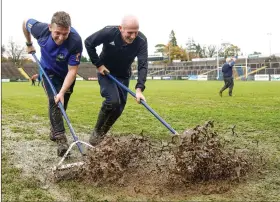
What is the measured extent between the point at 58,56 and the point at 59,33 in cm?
58

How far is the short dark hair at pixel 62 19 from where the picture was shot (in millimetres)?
5410

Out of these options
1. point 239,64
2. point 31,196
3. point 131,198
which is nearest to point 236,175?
point 131,198

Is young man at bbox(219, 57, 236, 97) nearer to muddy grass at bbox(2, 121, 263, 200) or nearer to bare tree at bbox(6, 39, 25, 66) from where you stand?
muddy grass at bbox(2, 121, 263, 200)

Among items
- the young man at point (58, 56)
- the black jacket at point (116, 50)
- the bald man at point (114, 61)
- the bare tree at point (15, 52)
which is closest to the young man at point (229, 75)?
the bald man at point (114, 61)

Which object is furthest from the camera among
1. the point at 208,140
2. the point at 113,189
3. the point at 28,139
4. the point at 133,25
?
the point at 28,139

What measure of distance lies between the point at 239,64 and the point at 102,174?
282ft

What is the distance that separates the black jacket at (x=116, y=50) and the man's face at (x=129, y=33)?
9.1 inches

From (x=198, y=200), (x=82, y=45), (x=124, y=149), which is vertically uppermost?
(x=82, y=45)

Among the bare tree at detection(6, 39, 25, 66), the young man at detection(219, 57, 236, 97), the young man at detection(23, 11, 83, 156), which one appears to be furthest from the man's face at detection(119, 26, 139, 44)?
the bare tree at detection(6, 39, 25, 66)

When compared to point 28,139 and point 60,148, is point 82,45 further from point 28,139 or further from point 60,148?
point 28,139

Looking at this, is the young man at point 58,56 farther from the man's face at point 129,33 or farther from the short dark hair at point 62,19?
the man's face at point 129,33

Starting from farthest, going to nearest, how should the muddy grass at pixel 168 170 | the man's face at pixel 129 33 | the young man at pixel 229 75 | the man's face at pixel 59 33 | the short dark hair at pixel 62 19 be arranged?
1. the young man at pixel 229 75
2. the man's face at pixel 129 33
3. the man's face at pixel 59 33
4. the short dark hair at pixel 62 19
5. the muddy grass at pixel 168 170

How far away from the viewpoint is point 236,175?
448cm

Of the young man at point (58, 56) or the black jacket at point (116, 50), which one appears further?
the black jacket at point (116, 50)
